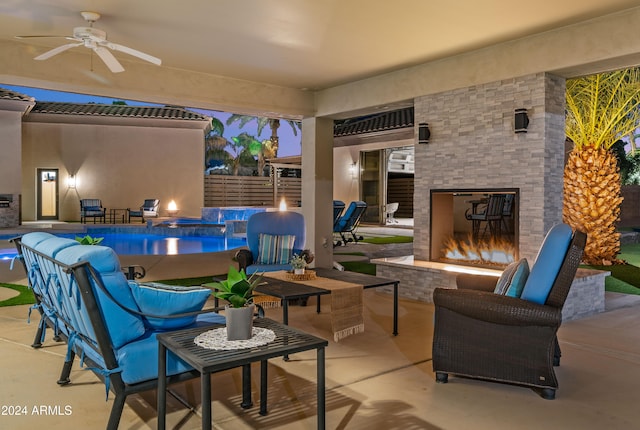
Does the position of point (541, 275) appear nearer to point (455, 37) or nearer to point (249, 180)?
point (455, 37)

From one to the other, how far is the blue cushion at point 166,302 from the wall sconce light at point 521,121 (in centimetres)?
395

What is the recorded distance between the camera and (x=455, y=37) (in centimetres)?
532

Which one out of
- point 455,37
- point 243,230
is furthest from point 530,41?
point 243,230

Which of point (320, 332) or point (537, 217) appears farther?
point (537, 217)

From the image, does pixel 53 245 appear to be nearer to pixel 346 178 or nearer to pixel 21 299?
pixel 21 299

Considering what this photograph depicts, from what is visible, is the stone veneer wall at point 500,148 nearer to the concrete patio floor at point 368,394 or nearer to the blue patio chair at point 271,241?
the concrete patio floor at point 368,394

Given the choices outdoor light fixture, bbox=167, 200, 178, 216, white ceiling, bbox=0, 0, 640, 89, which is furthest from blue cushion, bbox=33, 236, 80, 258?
outdoor light fixture, bbox=167, 200, 178, 216

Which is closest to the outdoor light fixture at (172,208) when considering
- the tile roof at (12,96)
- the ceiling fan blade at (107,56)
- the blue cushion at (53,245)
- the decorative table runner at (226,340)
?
the tile roof at (12,96)

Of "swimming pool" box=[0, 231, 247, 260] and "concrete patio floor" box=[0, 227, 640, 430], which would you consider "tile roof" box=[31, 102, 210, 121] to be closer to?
"swimming pool" box=[0, 231, 247, 260]

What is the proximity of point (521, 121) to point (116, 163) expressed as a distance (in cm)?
1478

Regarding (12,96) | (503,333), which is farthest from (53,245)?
(12,96)

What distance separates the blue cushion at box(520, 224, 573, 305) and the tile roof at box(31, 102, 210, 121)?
16.1 m

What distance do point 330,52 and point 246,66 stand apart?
123cm

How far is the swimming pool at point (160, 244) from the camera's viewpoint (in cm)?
1040
